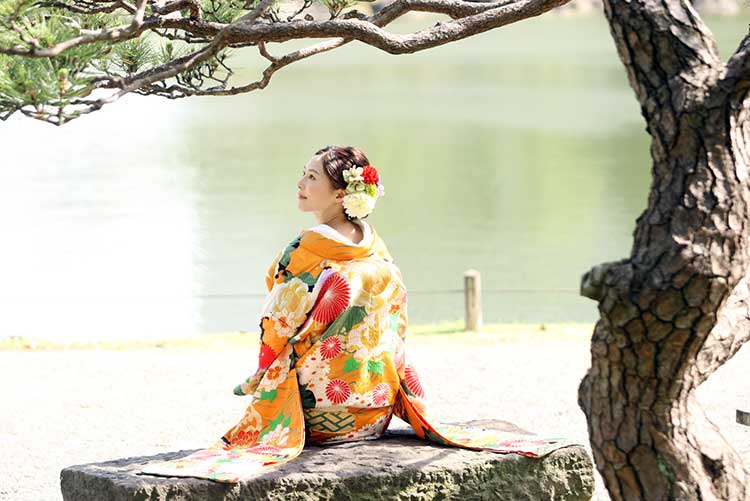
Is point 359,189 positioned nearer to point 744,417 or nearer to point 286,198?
point 744,417

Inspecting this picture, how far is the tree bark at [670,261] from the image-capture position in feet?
7.55

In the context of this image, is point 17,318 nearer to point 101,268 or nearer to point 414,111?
point 101,268

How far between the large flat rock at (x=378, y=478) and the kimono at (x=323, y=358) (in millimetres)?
61

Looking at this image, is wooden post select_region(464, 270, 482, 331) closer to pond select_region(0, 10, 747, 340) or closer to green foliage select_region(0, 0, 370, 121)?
pond select_region(0, 10, 747, 340)

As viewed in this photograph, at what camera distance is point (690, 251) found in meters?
2.30

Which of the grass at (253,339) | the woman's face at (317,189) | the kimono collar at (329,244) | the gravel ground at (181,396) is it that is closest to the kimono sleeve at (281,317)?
the kimono collar at (329,244)

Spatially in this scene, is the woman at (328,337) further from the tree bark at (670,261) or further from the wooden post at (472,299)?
the wooden post at (472,299)

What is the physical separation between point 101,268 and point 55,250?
997 millimetres

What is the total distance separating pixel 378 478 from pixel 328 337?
457 millimetres

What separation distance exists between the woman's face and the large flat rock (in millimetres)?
731

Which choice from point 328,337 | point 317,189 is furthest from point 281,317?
point 317,189

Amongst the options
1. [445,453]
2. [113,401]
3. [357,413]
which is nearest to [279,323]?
[357,413]

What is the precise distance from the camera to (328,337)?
10.8ft

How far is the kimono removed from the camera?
10.8ft
